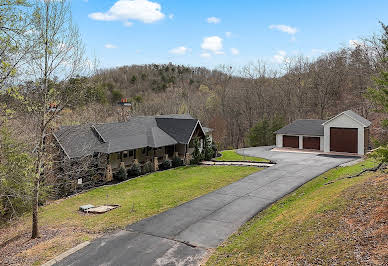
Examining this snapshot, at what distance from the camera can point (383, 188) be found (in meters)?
11.3

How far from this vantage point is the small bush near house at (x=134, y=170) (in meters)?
26.5

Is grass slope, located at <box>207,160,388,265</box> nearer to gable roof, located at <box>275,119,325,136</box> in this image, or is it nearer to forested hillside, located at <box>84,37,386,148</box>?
gable roof, located at <box>275,119,325,136</box>

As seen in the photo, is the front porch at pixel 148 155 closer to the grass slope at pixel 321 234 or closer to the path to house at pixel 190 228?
the path to house at pixel 190 228

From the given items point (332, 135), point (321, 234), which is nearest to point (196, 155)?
point (332, 135)

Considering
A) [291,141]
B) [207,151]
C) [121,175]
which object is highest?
[291,141]

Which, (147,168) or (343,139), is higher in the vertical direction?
(343,139)

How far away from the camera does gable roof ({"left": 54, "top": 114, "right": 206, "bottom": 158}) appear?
24.6 meters

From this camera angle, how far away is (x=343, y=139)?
31391 mm

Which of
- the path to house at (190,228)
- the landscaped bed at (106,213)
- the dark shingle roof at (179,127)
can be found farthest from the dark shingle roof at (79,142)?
the path to house at (190,228)

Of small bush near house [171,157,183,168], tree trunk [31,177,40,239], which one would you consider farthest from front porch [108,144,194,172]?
tree trunk [31,177,40,239]

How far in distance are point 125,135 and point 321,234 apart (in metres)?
22.3

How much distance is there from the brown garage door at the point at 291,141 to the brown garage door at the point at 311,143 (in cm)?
90

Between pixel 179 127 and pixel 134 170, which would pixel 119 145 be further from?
pixel 179 127

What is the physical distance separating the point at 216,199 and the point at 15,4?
13.1 metres
